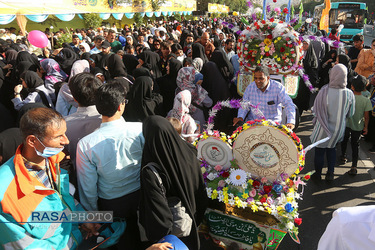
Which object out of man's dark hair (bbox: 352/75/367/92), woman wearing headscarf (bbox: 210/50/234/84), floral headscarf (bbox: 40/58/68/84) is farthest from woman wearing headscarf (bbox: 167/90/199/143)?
man's dark hair (bbox: 352/75/367/92)

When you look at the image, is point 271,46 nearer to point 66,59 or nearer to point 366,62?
point 366,62

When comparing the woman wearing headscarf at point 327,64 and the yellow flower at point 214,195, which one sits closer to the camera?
the yellow flower at point 214,195

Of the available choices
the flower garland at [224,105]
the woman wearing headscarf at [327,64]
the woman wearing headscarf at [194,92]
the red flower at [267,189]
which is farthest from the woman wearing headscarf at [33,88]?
the woman wearing headscarf at [327,64]

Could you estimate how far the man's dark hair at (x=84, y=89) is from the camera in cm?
266

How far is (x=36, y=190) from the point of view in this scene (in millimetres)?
1609

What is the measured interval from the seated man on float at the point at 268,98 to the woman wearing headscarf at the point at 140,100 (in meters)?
1.32

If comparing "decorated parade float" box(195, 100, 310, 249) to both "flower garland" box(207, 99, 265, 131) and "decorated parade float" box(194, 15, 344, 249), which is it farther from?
"flower garland" box(207, 99, 265, 131)

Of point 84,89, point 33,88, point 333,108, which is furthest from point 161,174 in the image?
point 33,88

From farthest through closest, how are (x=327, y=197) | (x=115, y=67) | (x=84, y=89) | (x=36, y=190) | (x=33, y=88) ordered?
(x=115, y=67)
(x=33, y=88)
(x=327, y=197)
(x=84, y=89)
(x=36, y=190)

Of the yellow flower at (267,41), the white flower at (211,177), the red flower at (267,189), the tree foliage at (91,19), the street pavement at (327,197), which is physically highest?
the tree foliage at (91,19)

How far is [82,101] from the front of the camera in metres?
2.70

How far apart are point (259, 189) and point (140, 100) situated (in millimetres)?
2131

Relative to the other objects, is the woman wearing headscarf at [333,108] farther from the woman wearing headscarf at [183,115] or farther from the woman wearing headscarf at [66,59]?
the woman wearing headscarf at [66,59]

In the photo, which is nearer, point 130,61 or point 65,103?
point 65,103
